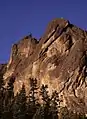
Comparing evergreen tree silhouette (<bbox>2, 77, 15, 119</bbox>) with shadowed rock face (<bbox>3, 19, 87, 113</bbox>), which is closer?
evergreen tree silhouette (<bbox>2, 77, 15, 119</bbox>)

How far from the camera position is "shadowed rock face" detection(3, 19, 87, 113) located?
114 m

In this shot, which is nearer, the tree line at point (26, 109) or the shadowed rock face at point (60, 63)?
Answer: the tree line at point (26, 109)

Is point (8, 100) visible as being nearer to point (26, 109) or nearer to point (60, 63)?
point (26, 109)

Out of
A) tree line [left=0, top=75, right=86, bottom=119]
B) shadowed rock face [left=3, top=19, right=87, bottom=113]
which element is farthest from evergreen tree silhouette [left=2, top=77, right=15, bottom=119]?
shadowed rock face [left=3, top=19, right=87, bottom=113]

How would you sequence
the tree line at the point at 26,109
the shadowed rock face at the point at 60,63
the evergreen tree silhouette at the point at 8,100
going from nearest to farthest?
the tree line at the point at 26,109 < the evergreen tree silhouette at the point at 8,100 < the shadowed rock face at the point at 60,63

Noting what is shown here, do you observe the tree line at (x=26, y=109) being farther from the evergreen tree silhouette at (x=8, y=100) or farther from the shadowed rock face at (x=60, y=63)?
the shadowed rock face at (x=60, y=63)

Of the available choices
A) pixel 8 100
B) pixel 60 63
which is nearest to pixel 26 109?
pixel 8 100

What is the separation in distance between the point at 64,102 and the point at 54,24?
1161 inches

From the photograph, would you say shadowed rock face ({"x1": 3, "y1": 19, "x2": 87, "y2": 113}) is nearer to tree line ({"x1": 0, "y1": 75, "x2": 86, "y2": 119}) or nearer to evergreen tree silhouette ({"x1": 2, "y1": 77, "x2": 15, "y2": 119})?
evergreen tree silhouette ({"x1": 2, "y1": 77, "x2": 15, "y2": 119})

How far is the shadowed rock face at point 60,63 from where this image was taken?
11350cm

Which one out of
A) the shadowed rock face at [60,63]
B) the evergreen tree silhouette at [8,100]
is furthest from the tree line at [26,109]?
the shadowed rock face at [60,63]

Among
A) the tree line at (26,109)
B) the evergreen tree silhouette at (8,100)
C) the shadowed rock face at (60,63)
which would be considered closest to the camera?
the tree line at (26,109)

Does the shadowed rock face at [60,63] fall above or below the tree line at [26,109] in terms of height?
above

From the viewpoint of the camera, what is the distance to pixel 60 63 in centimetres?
12119
